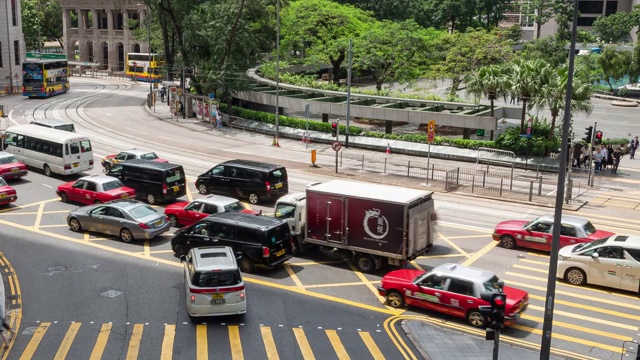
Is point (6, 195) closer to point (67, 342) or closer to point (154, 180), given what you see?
point (154, 180)

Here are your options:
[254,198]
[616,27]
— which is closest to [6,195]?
[254,198]

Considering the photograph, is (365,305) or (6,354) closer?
(6,354)

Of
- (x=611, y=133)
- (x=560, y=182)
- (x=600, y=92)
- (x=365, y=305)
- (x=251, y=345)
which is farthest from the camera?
(x=600, y=92)

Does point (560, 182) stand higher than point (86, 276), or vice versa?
point (560, 182)

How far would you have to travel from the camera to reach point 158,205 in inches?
1350

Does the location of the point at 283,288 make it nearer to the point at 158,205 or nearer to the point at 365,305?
the point at 365,305

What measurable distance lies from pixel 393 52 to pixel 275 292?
46.6m

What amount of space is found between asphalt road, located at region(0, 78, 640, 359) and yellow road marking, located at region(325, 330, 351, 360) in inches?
5.2

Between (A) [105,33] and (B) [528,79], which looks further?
(A) [105,33]

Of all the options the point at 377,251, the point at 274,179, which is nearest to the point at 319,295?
the point at 377,251

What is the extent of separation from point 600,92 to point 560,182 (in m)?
75.8

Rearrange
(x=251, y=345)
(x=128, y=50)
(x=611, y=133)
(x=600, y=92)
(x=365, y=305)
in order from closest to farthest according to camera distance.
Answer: (x=251, y=345)
(x=365, y=305)
(x=611, y=133)
(x=600, y=92)
(x=128, y=50)

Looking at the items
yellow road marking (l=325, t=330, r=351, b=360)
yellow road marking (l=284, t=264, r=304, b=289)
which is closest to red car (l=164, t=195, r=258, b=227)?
yellow road marking (l=284, t=264, r=304, b=289)

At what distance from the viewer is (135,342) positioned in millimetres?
19062
